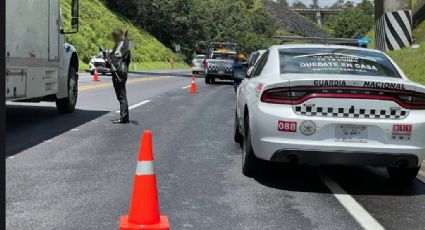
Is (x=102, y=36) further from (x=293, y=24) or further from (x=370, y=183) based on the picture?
(x=293, y=24)

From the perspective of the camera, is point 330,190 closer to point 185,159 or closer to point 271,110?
point 271,110

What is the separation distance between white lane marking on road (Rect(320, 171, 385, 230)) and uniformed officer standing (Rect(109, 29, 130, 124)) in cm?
549

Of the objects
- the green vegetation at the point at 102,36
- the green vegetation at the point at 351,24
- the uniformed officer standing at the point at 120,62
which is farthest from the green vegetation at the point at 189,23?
the uniformed officer standing at the point at 120,62

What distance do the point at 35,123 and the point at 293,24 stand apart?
135516 millimetres

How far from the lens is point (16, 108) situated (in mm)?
13805

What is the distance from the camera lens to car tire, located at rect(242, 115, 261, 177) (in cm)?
670

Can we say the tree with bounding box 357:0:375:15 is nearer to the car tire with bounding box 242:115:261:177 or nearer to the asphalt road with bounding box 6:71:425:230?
the asphalt road with bounding box 6:71:425:230

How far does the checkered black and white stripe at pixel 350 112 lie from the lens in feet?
20.0

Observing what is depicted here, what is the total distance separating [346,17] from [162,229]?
13361cm

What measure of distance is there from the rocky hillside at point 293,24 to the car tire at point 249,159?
436ft

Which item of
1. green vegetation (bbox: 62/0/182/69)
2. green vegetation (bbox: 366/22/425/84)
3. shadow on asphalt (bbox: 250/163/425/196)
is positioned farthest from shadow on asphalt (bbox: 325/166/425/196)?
green vegetation (bbox: 62/0/182/69)

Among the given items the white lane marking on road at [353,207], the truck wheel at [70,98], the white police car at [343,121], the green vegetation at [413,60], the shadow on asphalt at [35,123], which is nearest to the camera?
the white lane marking on road at [353,207]

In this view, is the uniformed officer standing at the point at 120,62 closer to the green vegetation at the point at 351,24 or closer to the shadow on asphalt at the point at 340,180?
the shadow on asphalt at the point at 340,180

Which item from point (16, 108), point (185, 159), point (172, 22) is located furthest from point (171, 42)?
point (185, 159)
